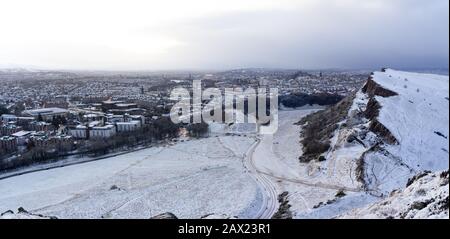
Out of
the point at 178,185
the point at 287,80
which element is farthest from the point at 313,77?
the point at 178,185

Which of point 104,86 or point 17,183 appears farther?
point 104,86

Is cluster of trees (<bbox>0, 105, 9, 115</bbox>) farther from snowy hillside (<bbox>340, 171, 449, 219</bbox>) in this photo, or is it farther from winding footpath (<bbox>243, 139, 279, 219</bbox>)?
snowy hillside (<bbox>340, 171, 449, 219</bbox>)

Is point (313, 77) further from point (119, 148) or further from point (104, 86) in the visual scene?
point (119, 148)

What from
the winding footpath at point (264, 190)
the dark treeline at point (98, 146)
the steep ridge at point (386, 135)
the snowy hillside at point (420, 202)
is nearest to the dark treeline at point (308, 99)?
the steep ridge at point (386, 135)

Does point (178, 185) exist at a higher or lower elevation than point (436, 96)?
lower

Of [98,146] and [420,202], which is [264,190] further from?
[98,146]

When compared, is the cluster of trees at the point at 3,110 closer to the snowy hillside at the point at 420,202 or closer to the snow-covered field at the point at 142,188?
the snow-covered field at the point at 142,188
